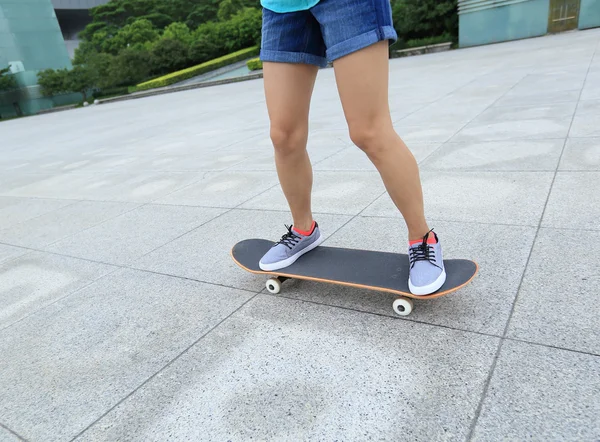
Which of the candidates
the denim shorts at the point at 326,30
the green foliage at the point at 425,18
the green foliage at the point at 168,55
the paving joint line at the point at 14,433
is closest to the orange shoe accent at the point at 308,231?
the denim shorts at the point at 326,30

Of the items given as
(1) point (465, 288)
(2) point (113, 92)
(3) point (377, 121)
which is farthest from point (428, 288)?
(2) point (113, 92)

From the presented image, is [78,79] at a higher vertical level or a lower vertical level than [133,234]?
higher

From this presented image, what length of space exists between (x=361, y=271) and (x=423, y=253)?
13.1 inches

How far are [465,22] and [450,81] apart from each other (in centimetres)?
1489

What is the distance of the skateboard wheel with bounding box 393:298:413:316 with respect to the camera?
2002 millimetres

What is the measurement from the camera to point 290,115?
2139mm

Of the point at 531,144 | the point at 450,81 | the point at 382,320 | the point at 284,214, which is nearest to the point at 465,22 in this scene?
the point at 450,81

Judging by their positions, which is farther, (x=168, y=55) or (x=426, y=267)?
(x=168, y=55)

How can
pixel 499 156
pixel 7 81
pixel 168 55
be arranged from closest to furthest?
pixel 499 156 → pixel 168 55 → pixel 7 81

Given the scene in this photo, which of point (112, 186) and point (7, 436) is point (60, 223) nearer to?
point (112, 186)

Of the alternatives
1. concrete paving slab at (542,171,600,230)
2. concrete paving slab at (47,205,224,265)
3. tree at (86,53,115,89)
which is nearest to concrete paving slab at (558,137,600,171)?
concrete paving slab at (542,171,600,230)

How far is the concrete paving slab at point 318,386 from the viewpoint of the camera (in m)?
1.49

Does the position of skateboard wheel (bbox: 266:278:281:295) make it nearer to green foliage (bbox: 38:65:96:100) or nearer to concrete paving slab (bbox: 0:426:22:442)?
concrete paving slab (bbox: 0:426:22:442)

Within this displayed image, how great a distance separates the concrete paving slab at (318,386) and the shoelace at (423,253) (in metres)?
0.30
